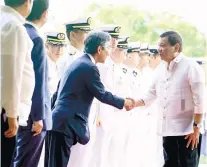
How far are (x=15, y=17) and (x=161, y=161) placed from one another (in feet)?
7.87

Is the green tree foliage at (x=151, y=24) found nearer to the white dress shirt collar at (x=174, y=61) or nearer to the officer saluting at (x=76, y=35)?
the officer saluting at (x=76, y=35)

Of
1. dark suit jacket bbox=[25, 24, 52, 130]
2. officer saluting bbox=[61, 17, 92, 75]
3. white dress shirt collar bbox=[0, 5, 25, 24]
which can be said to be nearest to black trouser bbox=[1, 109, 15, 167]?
dark suit jacket bbox=[25, 24, 52, 130]

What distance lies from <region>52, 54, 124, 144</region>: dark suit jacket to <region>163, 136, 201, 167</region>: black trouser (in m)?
0.60

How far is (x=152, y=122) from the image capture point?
13.2 feet

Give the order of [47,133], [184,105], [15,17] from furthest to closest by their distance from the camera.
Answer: [184,105] < [47,133] < [15,17]

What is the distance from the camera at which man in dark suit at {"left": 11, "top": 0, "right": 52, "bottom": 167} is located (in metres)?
2.38

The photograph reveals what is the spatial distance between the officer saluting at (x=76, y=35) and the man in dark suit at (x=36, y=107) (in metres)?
0.71

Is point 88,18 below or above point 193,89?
above

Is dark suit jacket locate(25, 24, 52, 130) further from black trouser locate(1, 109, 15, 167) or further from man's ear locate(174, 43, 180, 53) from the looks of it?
man's ear locate(174, 43, 180, 53)

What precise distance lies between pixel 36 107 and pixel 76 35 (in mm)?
981

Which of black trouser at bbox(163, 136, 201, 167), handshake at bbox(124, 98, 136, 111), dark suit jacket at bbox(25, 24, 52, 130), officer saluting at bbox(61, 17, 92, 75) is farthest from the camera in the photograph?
officer saluting at bbox(61, 17, 92, 75)

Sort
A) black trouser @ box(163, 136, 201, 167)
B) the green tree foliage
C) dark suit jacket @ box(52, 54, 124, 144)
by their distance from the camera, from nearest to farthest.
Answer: dark suit jacket @ box(52, 54, 124, 144)
black trouser @ box(163, 136, 201, 167)
the green tree foliage

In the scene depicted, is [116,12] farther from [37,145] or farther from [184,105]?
[37,145]

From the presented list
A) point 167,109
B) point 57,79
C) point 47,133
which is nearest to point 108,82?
point 57,79
